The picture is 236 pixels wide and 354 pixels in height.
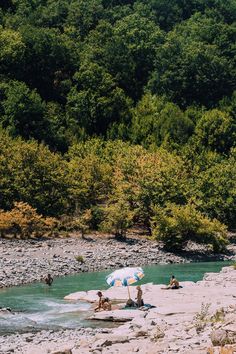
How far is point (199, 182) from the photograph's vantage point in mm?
75188

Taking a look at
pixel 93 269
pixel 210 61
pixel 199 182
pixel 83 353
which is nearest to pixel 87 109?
A: pixel 210 61

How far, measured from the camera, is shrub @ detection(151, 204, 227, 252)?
64062 mm

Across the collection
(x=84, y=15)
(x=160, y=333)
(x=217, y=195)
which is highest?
(x=84, y=15)

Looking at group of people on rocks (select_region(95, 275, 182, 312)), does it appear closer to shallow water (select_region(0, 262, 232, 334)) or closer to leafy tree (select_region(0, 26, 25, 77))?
shallow water (select_region(0, 262, 232, 334))

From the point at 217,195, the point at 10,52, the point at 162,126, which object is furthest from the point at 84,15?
the point at 217,195

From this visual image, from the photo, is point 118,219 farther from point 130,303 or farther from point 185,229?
point 130,303

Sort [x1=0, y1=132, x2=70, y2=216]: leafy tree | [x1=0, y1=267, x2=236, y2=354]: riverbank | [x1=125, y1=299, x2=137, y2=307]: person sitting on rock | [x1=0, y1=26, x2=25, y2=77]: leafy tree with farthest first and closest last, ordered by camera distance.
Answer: [x1=0, y1=26, x2=25, y2=77]: leafy tree < [x1=0, y1=132, x2=70, y2=216]: leafy tree < [x1=125, y1=299, x2=137, y2=307]: person sitting on rock < [x1=0, y1=267, x2=236, y2=354]: riverbank

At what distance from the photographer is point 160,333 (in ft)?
93.3

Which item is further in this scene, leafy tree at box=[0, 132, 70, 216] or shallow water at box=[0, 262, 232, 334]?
leafy tree at box=[0, 132, 70, 216]

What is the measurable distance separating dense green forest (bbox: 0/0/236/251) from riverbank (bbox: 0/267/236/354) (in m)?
26.9

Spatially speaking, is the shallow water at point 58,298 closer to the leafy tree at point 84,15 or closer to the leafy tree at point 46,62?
the leafy tree at point 46,62

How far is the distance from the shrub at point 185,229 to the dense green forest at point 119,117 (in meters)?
0.11

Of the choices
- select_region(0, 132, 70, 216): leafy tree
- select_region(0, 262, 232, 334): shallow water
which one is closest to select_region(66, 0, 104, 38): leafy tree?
select_region(0, 132, 70, 216): leafy tree

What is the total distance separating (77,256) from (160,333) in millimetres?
28208
